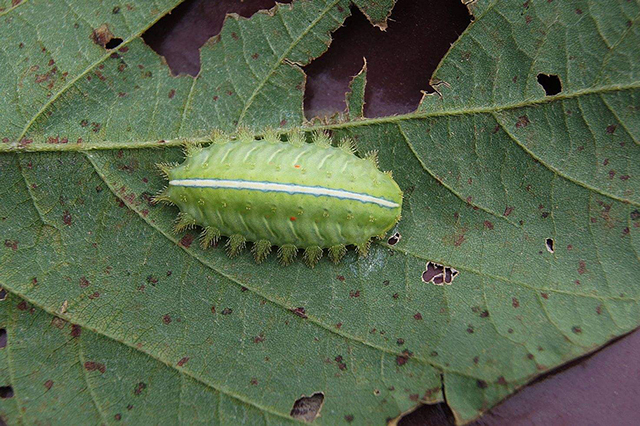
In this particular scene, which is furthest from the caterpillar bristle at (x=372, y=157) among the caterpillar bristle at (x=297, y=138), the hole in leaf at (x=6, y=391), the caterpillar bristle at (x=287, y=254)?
the hole in leaf at (x=6, y=391)

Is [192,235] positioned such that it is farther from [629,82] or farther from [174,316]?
[629,82]

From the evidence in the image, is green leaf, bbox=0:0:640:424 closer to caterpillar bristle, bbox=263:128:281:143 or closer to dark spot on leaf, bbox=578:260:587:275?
dark spot on leaf, bbox=578:260:587:275

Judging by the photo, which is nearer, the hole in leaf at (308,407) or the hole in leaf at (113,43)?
the hole in leaf at (308,407)

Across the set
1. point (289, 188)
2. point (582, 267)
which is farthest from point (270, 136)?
A: point (582, 267)

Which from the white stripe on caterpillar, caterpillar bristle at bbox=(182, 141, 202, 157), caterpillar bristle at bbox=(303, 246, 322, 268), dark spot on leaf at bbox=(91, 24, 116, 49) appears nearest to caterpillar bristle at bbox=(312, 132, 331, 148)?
the white stripe on caterpillar

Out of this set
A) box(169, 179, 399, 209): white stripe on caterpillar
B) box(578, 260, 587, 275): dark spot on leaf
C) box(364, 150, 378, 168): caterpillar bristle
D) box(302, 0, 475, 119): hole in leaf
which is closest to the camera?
box(169, 179, 399, 209): white stripe on caterpillar

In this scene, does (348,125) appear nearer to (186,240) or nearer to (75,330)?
(186,240)

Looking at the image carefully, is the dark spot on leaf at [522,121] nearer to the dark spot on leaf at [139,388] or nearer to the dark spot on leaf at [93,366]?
Answer: the dark spot on leaf at [139,388]
